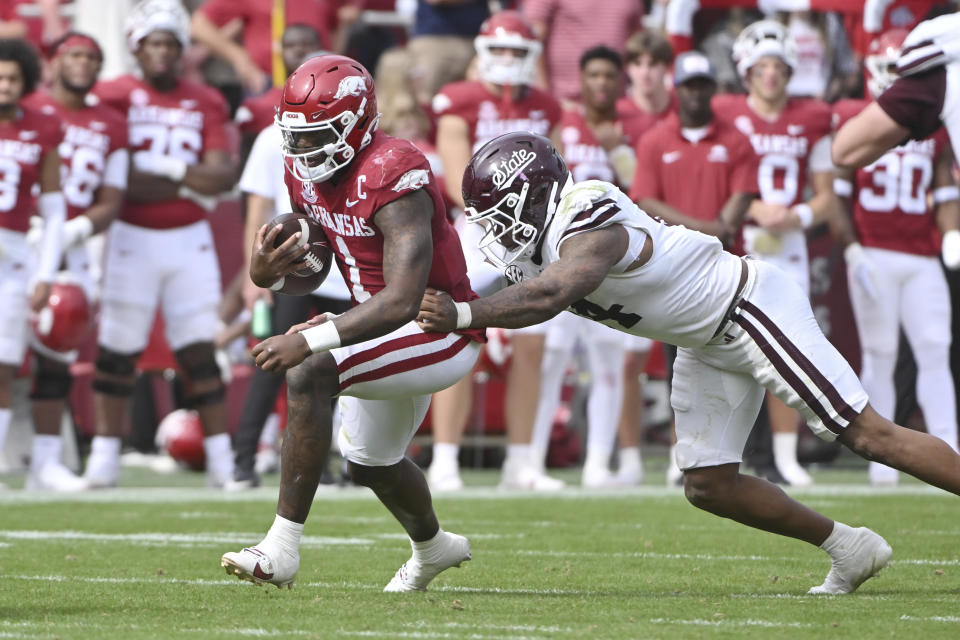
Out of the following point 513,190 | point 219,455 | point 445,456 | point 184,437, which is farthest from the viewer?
point 184,437

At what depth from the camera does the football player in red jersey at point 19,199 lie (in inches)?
324

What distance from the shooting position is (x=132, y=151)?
8.82 metres

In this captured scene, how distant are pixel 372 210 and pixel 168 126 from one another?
451cm

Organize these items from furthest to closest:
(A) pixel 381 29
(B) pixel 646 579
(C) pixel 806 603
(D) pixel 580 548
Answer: (A) pixel 381 29 < (D) pixel 580 548 < (B) pixel 646 579 < (C) pixel 806 603

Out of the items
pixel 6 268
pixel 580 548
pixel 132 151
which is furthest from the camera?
pixel 132 151

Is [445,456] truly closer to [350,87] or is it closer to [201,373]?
[201,373]

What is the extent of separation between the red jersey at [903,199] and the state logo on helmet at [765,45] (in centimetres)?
46

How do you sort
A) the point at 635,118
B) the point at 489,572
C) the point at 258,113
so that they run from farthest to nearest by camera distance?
the point at 635,118 → the point at 258,113 → the point at 489,572

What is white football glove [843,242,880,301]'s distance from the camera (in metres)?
8.85

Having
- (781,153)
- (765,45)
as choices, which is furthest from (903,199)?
(765,45)

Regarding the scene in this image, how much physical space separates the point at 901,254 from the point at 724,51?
264cm

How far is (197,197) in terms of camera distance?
882 centimetres

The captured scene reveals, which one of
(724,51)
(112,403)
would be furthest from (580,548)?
(724,51)

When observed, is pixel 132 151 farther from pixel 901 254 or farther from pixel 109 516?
pixel 901 254
